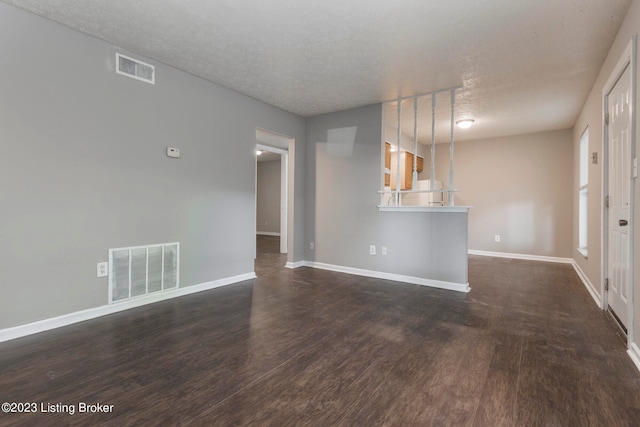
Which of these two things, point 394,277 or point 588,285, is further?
point 394,277

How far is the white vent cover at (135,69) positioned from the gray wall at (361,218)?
2555 mm

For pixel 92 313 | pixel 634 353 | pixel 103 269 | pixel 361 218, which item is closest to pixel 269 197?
pixel 361 218

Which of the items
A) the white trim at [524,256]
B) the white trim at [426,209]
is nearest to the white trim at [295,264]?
the white trim at [426,209]

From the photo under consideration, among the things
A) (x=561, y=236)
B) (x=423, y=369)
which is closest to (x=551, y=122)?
(x=561, y=236)

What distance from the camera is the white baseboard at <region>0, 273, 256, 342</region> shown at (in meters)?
2.31

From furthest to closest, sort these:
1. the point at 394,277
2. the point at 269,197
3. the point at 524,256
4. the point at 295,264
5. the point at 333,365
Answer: the point at 269,197 < the point at 524,256 < the point at 295,264 < the point at 394,277 < the point at 333,365

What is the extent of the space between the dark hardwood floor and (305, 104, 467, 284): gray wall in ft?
2.88

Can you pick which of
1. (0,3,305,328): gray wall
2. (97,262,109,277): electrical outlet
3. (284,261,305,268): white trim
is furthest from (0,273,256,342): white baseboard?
(284,261,305,268): white trim

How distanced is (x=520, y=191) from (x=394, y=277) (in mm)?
3742

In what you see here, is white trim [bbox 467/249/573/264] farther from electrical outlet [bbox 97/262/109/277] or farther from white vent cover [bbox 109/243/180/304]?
electrical outlet [bbox 97/262/109/277]

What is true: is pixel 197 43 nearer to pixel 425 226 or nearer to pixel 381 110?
pixel 381 110

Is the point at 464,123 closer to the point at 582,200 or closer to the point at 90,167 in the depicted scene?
the point at 582,200

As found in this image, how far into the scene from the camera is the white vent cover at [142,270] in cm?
286

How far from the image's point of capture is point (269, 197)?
10.0 m
